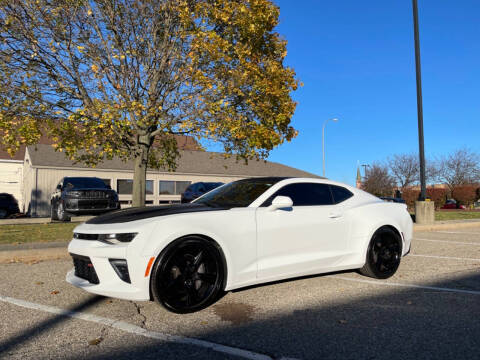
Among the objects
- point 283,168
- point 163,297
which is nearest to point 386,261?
point 163,297

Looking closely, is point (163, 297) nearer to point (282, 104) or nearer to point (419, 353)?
point (419, 353)

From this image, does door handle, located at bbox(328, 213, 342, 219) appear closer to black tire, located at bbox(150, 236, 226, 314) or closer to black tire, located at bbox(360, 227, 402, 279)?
black tire, located at bbox(360, 227, 402, 279)

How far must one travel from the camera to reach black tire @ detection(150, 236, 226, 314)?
371 cm

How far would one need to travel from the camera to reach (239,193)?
493 centimetres

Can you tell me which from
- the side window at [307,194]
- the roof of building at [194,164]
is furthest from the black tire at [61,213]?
the side window at [307,194]

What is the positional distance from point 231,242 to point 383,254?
101 inches

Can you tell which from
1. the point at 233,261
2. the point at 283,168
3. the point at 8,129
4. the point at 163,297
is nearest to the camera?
the point at 163,297

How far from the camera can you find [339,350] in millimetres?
2963

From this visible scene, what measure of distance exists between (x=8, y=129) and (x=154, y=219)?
8.85 m

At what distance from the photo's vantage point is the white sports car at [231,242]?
12.1 feet

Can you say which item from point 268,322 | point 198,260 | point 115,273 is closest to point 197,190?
point 198,260

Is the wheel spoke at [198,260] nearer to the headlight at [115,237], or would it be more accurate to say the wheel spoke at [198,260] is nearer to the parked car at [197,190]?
the headlight at [115,237]

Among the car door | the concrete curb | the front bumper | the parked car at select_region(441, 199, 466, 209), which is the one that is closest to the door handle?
the car door

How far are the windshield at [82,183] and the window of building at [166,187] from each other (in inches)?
557
